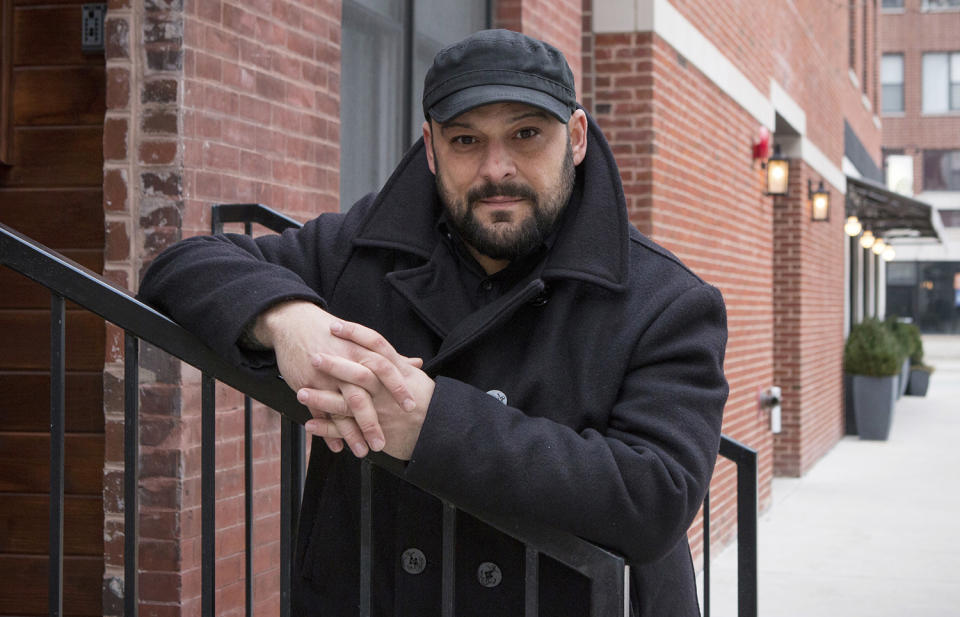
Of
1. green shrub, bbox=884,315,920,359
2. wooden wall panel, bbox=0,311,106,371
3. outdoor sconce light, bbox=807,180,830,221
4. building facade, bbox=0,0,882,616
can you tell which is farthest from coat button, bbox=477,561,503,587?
green shrub, bbox=884,315,920,359

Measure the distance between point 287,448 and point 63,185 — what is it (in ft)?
5.66

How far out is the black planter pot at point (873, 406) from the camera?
51.4ft

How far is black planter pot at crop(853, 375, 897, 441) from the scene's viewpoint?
51.4 feet

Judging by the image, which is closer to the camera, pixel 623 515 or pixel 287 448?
pixel 623 515

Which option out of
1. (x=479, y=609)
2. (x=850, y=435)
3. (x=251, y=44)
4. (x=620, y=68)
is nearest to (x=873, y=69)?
(x=850, y=435)

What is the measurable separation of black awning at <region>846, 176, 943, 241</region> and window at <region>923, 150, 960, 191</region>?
17.1 metres

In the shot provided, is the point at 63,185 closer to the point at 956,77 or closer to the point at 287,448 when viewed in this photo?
the point at 287,448

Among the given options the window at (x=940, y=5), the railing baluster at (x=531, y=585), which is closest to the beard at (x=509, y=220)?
the railing baluster at (x=531, y=585)

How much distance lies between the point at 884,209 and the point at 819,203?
7763mm

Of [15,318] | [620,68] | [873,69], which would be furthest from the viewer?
[873,69]

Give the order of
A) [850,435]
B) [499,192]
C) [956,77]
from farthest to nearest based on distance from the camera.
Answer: [956,77] → [850,435] → [499,192]

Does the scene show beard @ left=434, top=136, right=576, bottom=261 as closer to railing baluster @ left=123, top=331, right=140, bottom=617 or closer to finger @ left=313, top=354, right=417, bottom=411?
finger @ left=313, top=354, right=417, bottom=411

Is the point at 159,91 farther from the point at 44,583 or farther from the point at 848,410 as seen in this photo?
the point at 848,410

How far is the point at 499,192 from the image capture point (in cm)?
218
